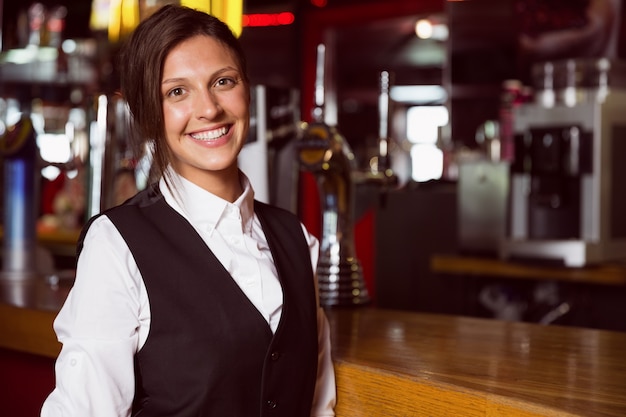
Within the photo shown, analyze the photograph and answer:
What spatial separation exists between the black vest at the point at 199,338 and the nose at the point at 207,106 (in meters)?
0.14

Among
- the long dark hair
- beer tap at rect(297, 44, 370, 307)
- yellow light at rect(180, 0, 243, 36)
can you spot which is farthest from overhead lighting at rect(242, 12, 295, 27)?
the long dark hair

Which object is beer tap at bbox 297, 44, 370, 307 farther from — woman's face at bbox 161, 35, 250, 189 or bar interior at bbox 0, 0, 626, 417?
woman's face at bbox 161, 35, 250, 189

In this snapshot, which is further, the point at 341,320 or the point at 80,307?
the point at 341,320

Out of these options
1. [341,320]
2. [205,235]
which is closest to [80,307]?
[205,235]

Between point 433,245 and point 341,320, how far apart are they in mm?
2119

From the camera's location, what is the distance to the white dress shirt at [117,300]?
1.08 metres

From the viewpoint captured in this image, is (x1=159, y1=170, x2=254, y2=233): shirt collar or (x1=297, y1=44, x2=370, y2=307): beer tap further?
(x1=297, y1=44, x2=370, y2=307): beer tap

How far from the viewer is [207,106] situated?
1205 mm

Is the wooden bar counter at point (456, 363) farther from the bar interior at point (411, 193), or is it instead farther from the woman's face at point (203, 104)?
the woman's face at point (203, 104)

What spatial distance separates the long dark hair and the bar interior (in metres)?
0.46

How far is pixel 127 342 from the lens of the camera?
1111 millimetres

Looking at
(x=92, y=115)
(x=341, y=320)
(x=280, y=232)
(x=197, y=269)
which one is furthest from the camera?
(x=92, y=115)

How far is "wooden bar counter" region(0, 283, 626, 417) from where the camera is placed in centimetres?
113

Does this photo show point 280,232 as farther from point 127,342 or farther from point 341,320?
point 341,320
